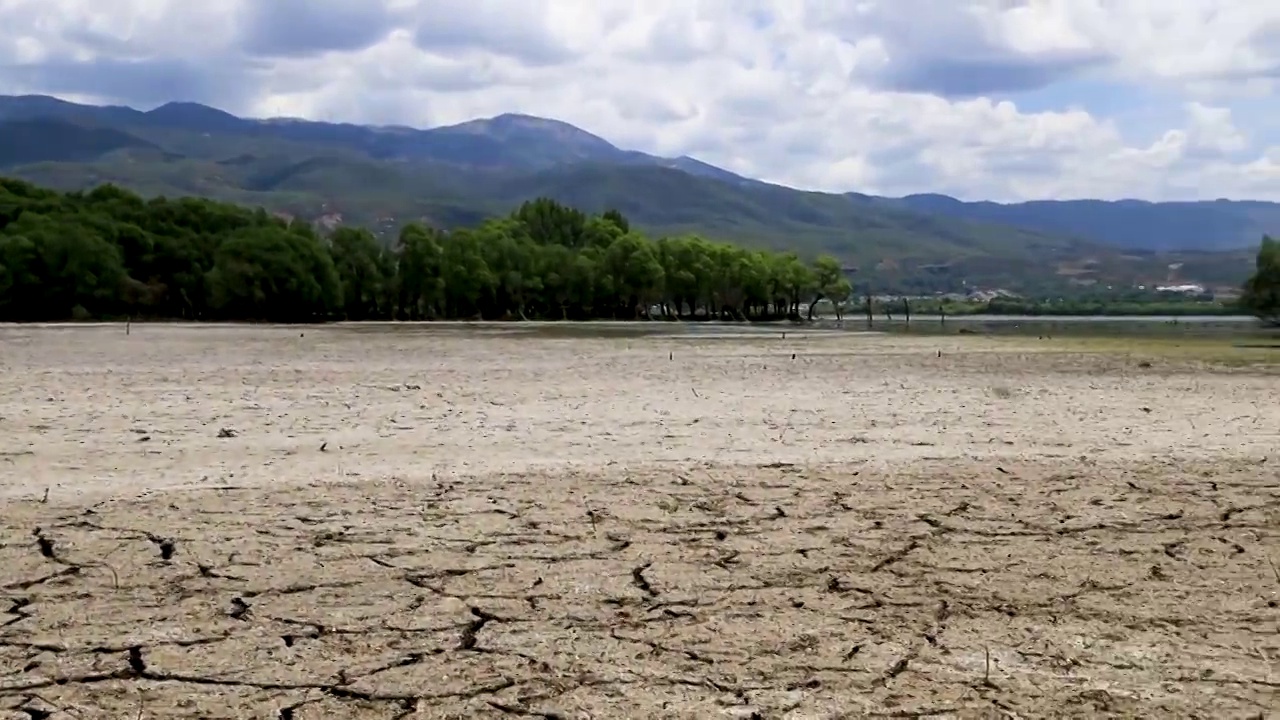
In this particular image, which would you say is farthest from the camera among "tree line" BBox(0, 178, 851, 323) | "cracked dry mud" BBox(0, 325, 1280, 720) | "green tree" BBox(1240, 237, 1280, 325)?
"tree line" BBox(0, 178, 851, 323)

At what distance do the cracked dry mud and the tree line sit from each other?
70.6m

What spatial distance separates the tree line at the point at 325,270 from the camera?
271 ft

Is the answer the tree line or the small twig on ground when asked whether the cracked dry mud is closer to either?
the small twig on ground

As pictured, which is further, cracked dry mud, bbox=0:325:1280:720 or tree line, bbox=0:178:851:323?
tree line, bbox=0:178:851:323

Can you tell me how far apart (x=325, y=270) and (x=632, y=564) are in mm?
90000

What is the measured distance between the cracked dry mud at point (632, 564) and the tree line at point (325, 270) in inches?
2778

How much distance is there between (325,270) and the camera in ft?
310

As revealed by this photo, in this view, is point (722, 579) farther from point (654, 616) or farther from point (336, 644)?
point (336, 644)

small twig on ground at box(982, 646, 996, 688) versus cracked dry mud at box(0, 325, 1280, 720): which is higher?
cracked dry mud at box(0, 325, 1280, 720)

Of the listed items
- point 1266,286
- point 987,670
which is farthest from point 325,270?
point 987,670

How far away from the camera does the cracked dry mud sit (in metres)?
5.77

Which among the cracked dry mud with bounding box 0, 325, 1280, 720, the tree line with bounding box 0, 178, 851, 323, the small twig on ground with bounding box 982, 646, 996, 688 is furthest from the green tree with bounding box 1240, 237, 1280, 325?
the small twig on ground with bounding box 982, 646, 996, 688

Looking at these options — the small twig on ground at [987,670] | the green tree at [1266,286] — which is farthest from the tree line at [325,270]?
the small twig on ground at [987,670]

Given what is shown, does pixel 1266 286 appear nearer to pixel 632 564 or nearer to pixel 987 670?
pixel 632 564
